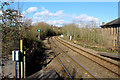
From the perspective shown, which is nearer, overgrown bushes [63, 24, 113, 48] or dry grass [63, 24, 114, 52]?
dry grass [63, 24, 114, 52]

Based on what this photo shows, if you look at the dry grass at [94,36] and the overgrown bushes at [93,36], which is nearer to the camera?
the dry grass at [94,36]

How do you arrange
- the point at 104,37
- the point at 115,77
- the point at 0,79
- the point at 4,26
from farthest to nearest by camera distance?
the point at 104,37 → the point at 115,77 → the point at 4,26 → the point at 0,79

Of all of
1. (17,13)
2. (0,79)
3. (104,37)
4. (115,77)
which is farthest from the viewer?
(104,37)

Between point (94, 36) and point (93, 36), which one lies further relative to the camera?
point (93, 36)

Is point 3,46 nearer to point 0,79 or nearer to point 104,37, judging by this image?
point 0,79

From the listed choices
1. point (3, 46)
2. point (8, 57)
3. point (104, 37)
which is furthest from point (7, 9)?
point (104, 37)

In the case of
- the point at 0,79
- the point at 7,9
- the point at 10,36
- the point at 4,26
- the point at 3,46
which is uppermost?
the point at 7,9

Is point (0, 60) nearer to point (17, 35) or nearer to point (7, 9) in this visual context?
point (17, 35)

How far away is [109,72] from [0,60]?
19.9 ft

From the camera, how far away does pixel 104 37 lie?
22297 millimetres

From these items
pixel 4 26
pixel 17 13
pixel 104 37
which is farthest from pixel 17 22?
pixel 104 37

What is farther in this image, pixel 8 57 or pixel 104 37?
pixel 104 37

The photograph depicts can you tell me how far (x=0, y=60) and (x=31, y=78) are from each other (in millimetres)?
1680

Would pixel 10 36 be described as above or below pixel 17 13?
below
